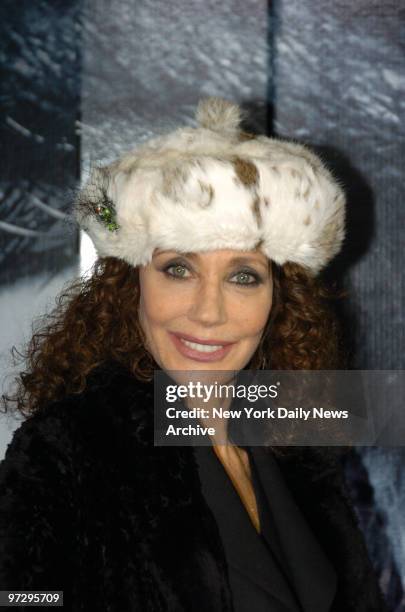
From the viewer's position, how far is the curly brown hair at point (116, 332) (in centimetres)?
147

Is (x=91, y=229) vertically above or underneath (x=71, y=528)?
above

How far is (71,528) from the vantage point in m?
1.16

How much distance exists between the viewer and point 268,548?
54.8 inches

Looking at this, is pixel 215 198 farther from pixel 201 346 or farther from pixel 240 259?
pixel 201 346

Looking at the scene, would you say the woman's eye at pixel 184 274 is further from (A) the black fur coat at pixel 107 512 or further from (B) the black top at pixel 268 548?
(B) the black top at pixel 268 548

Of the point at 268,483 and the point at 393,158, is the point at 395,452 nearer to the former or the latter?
the point at 268,483

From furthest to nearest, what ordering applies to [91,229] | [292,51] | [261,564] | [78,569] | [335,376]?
1. [292,51]
2. [335,376]
3. [91,229]
4. [261,564]
5. [78,569]

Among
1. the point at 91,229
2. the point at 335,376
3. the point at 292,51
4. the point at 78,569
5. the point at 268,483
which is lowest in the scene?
the point at 78,569

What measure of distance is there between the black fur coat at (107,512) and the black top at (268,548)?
7 cm

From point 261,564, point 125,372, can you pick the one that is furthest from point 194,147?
point 261,564

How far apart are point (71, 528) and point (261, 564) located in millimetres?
359

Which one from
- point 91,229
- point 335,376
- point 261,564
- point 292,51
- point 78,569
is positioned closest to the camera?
point 78,569

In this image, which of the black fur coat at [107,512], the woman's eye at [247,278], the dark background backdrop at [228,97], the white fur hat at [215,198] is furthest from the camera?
the dark background backdrop at [228,97]

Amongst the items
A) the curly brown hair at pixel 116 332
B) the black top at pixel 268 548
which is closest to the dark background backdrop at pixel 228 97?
the curly brown hair at pixel 116 332
